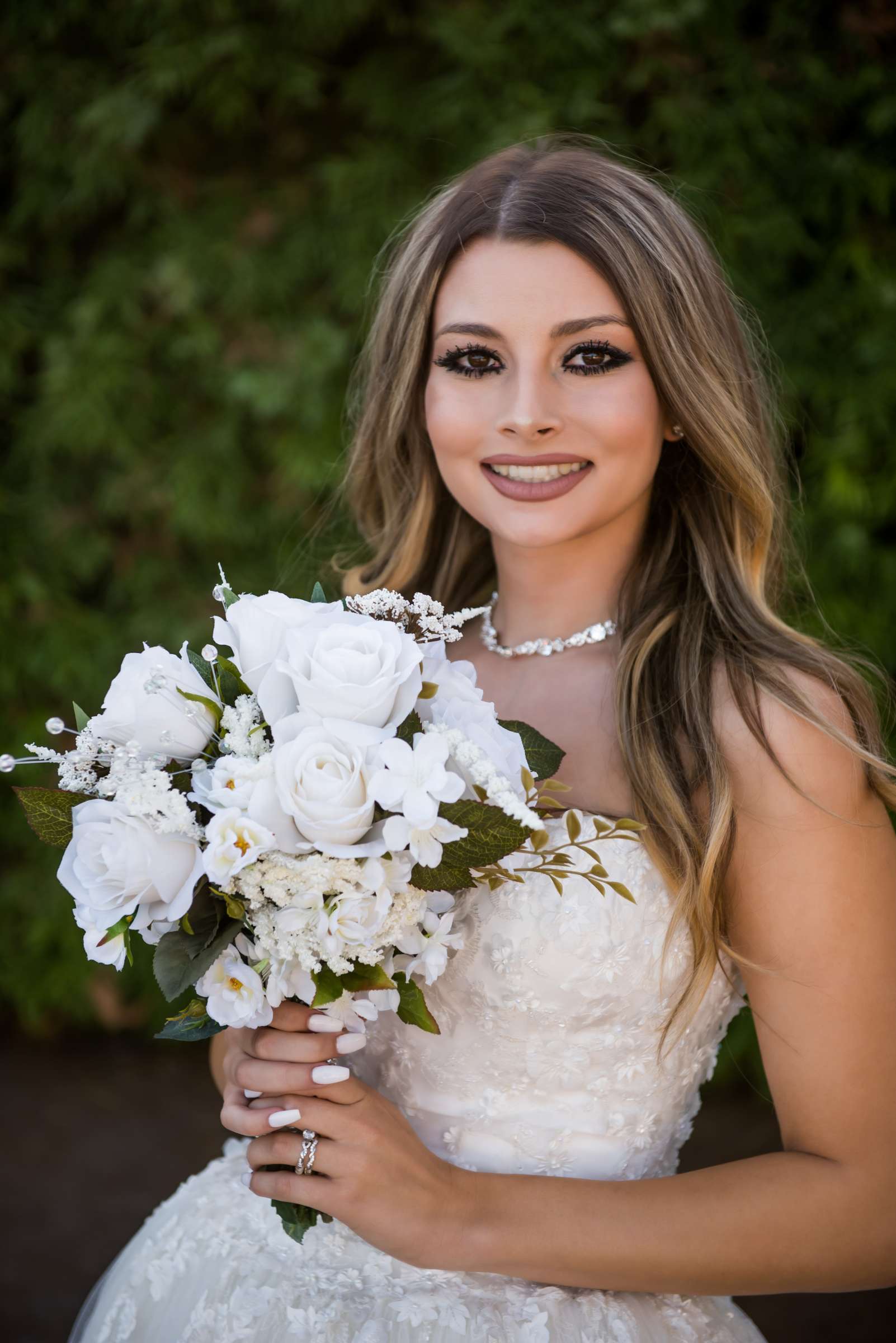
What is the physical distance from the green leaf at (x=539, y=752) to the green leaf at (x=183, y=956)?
0.47 metres

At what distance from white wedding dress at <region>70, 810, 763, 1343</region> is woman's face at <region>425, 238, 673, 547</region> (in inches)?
24.6

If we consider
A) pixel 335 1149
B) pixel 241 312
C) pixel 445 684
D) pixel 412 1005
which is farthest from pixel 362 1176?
pixel 241 312

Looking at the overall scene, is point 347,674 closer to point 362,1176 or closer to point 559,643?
point 362,1176

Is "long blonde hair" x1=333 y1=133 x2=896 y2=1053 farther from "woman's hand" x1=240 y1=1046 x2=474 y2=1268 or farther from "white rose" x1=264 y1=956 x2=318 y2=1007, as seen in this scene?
"white rose" x1=264 y1=956 x2=318 y2=1007

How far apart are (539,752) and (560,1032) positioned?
0.57 meters

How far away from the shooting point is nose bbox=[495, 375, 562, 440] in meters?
2.06

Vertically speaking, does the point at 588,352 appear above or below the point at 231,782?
above

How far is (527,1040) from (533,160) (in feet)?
5.56

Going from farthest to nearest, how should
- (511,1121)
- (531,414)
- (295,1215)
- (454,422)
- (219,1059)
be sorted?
(219,1059)
(454,422)
(531,414)
(511,1121)
(295,1215)

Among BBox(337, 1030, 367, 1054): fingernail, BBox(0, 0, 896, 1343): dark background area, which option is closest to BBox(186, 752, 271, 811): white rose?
BBox(337, 1030, 367, 1054): fingernail

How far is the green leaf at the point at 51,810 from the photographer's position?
1535mm

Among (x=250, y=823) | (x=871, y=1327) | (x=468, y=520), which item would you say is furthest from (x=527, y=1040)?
(x=871, y=1327)

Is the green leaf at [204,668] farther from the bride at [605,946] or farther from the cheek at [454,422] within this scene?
the cheek at [454,422]

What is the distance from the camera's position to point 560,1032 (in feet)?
6.30
